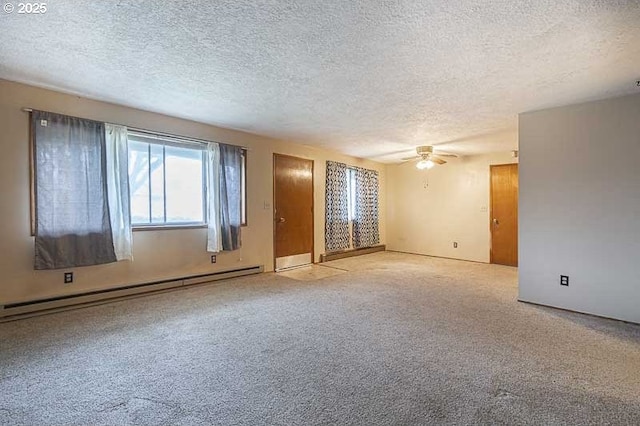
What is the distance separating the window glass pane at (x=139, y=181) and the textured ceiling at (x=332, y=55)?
0.58 meters

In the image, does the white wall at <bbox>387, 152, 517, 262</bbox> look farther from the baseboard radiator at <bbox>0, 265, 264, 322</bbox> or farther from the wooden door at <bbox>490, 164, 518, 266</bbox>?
the baseboard radiator at <bbox>0, 265, 264, 322</bbox>

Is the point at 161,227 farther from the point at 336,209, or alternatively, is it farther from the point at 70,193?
the point at 336,209

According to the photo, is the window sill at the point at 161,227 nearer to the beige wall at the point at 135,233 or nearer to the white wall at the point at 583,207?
the beige wall at the point at 135,233

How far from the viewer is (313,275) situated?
5348 mm

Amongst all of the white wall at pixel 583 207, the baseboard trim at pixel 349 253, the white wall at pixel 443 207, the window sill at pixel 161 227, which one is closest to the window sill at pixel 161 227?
the window sill at pixel 161 227

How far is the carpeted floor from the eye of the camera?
1.74 meters

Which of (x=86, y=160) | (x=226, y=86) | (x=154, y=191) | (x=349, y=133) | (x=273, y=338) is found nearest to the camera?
(x=273, y=338)

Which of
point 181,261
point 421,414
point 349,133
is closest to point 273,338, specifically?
point 421,414

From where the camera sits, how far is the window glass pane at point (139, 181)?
4043 mm

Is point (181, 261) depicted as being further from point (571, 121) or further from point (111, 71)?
point (571, 121)

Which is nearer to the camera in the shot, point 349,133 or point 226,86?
point 226,86

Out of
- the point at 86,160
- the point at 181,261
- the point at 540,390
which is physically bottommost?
the point at 540,390

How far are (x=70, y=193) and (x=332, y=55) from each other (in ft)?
10.6

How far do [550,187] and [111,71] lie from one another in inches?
193
